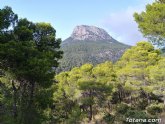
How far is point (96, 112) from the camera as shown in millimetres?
42656

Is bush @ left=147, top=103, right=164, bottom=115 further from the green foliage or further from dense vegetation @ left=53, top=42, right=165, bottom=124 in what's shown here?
the green foliage

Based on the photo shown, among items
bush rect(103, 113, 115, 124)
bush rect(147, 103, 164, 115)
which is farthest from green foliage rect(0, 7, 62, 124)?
bush rect(147, 103, 164, 115)

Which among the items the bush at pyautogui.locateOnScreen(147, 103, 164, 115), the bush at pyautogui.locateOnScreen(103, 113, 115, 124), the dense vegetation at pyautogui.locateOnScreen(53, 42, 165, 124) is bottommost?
the bush at pyautogui.locateOnScreen(103, 113, 115, 124)

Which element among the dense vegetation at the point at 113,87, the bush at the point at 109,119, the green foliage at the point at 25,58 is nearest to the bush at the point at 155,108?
the dense vegetation at the point at 113,87

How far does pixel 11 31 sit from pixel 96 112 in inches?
1074

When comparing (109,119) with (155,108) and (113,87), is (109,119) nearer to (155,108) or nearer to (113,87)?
(155,108)

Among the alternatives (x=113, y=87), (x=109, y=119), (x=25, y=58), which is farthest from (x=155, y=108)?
(x=25, y=58)

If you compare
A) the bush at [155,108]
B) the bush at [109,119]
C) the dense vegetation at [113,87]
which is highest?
the dense vegetation at [113,87]

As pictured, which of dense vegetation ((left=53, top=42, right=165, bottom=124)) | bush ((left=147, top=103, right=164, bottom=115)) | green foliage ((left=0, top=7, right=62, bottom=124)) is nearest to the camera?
green foliage ((left=0, top=7, right=62, bottom=124))

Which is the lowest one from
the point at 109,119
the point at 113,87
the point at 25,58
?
the point at 109,119

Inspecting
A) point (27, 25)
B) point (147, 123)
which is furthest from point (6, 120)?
point (147, 123)

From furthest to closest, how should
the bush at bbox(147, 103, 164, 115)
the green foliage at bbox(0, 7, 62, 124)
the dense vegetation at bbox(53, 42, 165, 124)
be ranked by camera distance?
the dense vegetation at bbox(53, 42, 165, 124) < the bush at bbox(147, 103, 164, 115) < the green foliage at bbox(0, 7, 62, 124)

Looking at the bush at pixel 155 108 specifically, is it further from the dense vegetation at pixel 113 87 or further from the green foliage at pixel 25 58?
the green foliage at pixel 25 58

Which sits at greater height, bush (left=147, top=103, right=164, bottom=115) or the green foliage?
the green foliage
